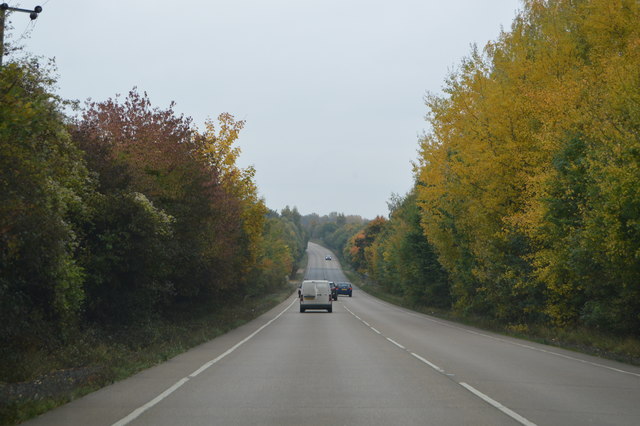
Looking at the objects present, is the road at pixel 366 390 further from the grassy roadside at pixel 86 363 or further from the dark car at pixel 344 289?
the dark car at pixel 344 289

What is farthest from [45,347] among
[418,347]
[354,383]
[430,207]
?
[430,207]

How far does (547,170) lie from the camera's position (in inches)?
850

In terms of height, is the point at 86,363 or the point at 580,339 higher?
the point at 580,339

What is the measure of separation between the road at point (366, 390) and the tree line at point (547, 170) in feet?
12.0

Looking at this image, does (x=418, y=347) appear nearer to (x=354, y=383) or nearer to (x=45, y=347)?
(x=354, y=383)

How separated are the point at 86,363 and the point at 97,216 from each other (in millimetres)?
5895

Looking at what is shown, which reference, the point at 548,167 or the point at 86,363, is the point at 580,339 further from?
the point at 86,363

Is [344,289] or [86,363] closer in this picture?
[86,363]

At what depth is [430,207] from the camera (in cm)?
3372

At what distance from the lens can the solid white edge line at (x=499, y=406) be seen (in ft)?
24.1

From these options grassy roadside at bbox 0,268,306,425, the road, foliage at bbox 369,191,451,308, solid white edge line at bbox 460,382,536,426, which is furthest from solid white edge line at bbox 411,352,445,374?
foliage at bbox 369,191,451,308

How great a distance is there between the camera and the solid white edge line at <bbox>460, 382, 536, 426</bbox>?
24.1ft

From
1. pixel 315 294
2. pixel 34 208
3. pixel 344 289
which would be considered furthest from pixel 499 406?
pixel 344 289

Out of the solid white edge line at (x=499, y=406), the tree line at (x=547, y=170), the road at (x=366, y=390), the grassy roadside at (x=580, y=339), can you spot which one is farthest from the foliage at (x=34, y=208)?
the grassy roadside at (x=580, y=339)
